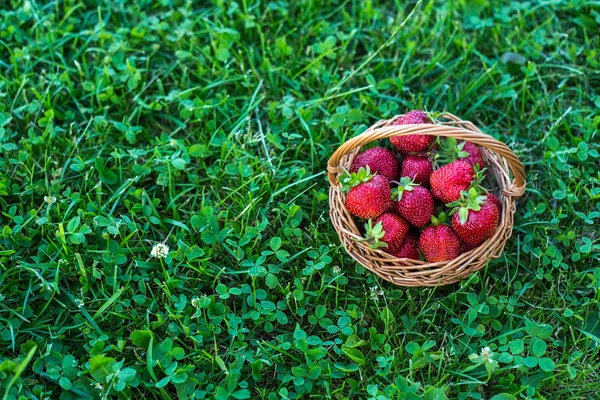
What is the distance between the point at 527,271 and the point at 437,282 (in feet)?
1.30

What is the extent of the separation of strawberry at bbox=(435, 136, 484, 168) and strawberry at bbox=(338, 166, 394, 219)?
233mm

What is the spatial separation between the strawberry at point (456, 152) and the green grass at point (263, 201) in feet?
1.10

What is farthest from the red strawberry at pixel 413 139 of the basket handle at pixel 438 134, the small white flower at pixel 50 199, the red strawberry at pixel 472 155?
Result: the small white flower at pixel 50 199

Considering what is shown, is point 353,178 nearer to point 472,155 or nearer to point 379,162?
point 379,162

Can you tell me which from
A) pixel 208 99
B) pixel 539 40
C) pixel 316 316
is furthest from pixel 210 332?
pixel 539 40

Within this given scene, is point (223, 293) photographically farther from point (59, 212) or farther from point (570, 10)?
point (570, 10)

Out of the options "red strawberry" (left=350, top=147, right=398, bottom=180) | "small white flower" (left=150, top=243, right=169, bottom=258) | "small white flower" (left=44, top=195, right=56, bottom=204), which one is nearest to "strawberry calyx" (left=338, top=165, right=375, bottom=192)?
"red strawberry" (left=350, top=147, right=398, bottom=180)

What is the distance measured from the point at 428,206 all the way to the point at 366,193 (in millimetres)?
215

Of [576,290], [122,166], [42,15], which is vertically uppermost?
[42,15]

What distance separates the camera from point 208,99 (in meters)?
2.81

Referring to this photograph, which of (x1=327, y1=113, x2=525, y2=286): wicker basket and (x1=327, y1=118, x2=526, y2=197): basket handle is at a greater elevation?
(x1=327, y1=118, x2=526, y2=197): basket handle

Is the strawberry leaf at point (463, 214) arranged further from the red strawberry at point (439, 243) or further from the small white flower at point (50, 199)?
the small white flower at point (50, 199)

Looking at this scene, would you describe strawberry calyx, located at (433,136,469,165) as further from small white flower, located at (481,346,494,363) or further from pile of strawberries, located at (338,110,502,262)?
small white flower, located at (481,346,494,363)

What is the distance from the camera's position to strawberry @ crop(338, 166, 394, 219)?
7.22 feet
